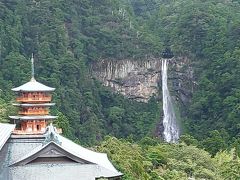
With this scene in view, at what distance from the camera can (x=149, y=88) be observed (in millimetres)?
71812

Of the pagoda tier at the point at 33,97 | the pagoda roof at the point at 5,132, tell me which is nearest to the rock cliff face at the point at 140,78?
the pagoda tier at the point at 33,97

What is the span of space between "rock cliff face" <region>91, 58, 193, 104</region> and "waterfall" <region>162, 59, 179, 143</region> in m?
0.49

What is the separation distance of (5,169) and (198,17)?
5275 centimetres

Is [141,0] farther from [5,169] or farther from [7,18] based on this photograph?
[5,169]

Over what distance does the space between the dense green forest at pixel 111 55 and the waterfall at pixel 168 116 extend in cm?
74

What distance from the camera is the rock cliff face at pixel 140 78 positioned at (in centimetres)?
7121

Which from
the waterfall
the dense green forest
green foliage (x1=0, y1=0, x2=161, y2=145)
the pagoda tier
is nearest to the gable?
the pagoda tier

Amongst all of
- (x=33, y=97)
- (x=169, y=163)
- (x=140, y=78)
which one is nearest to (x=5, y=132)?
(x=33, y=97)

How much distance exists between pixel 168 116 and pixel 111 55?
7.84 metres

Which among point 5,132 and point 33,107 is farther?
point 33,107

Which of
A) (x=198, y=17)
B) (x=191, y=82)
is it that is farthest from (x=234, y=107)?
(x=198, y=17)

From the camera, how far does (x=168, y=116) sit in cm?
7050

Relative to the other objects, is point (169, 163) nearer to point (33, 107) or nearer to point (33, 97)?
point (33, 107)

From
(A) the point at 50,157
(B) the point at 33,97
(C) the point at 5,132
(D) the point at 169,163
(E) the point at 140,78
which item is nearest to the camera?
(A) the point at 50,157
